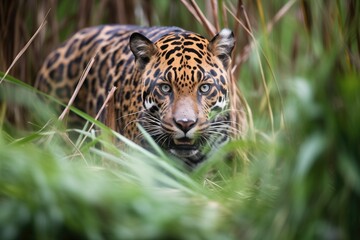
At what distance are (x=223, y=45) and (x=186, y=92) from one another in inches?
16.8

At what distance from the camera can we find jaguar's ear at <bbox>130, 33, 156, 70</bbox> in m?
5.14

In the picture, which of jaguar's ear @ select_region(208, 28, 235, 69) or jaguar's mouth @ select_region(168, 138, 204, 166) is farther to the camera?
jaguar's ear @ select_region(208, 28, 235, 69)

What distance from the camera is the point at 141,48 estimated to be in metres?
5.20

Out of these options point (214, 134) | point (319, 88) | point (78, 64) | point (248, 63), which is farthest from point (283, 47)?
point (319, 88)

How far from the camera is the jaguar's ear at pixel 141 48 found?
5.14 meters

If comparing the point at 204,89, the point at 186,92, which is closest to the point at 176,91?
the point at 186,92

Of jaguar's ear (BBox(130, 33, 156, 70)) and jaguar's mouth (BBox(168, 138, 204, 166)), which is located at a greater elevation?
jaguar's ear (BBox(130, 33, 156, 70))

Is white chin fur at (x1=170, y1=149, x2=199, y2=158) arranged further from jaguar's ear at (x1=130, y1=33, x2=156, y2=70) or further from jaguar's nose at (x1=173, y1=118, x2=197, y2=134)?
jaguar's ear at (x1=130, y1=33, x2=156, y2=70)

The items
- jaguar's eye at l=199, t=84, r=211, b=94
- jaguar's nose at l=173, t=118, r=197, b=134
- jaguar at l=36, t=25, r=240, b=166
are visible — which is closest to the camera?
jaguar's nose at l=173, t=118, r=197, b=134

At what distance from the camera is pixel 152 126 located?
5.02 m

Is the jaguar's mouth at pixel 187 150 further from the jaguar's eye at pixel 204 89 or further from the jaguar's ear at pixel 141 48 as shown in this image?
the jaguar's ear at pixel 141 48

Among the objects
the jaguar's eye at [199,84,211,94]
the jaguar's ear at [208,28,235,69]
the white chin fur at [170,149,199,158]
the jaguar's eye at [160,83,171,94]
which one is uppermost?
the jaguar's ear at [208,28,235,69]

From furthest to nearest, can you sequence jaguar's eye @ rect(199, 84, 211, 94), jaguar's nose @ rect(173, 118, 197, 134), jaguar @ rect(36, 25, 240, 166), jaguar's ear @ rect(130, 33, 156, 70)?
jaguar's ear @ rect(130, 33, 156, 70)
jaguar's eye @ rect(199, 84, 211, 94)
jaguar @ rect(36, 25, 240, 166)
jaguar's nose @ rect(173, 118, 197, 134)

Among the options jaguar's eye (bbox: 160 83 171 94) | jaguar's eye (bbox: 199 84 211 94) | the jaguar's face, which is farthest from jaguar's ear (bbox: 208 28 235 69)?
jaguar's eye (bbox: 160 83 171 94)
